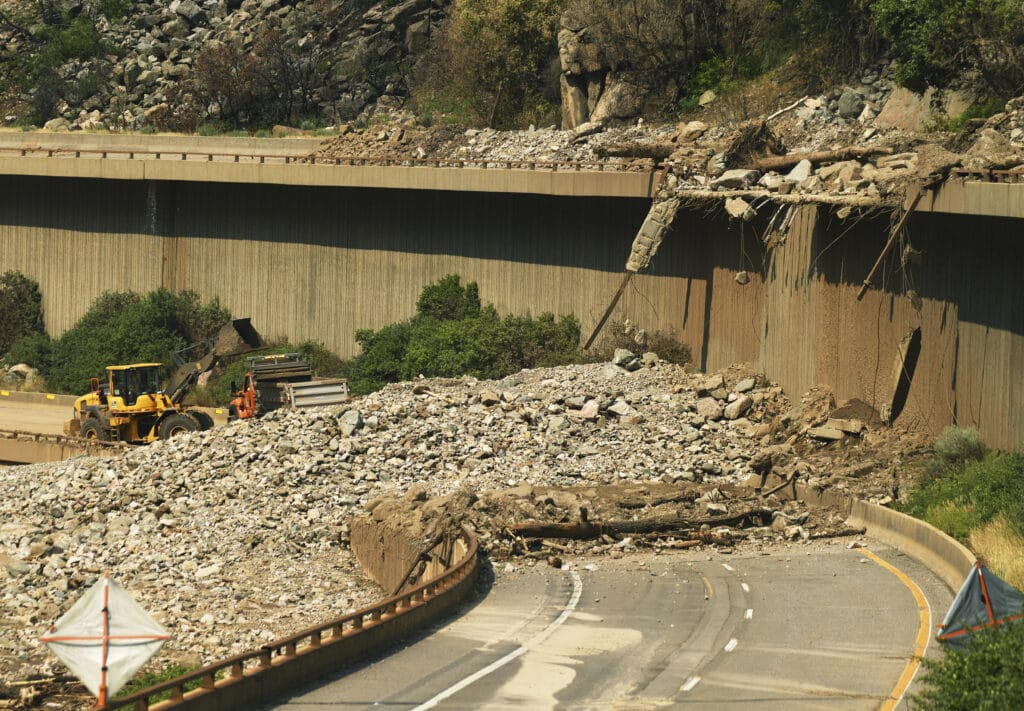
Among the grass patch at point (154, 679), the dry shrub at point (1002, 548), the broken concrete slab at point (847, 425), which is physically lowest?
the grass patch at point (154, 679)

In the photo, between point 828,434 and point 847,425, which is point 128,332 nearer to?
point 828,434

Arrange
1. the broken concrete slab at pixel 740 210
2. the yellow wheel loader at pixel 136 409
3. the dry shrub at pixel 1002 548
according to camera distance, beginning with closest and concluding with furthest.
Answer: the dry shrub at pixel 1002 548, the broken concrete slab at pixel 740 210, the yellow wheel loader at pixel 136 409

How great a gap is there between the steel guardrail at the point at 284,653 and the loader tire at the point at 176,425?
53.0 ft

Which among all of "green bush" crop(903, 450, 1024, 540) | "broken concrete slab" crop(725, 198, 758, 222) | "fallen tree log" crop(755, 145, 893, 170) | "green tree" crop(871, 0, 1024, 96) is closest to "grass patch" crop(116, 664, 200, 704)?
"green bush" crop(903, 450, 1024, 540)

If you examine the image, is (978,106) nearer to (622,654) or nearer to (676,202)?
(676,202)

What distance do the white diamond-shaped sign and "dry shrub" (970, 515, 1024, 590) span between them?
1262 cm

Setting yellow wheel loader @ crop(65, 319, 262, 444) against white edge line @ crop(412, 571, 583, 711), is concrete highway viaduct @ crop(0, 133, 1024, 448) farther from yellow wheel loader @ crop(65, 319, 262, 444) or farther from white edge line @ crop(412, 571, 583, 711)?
yellow wheel loader @ crop(65, 319, 262, 444)

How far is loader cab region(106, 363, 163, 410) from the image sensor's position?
40.3 metres

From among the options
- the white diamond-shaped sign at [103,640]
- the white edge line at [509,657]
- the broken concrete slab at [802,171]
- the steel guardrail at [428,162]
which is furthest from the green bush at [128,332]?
the white diamond-shaped sign at [103,640]

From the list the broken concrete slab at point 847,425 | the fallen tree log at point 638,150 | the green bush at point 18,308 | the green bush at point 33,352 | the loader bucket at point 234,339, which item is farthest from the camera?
the green bush at point 18,308

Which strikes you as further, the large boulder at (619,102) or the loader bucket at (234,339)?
the large boulder at (619,102)

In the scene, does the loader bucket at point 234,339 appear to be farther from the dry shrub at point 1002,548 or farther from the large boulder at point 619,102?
the dry shrub at point 1002,548

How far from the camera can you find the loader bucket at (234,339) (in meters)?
52.6

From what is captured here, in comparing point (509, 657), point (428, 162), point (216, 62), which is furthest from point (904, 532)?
point (216, 62)
